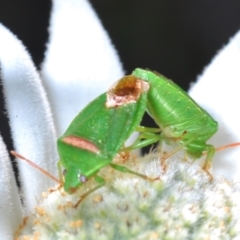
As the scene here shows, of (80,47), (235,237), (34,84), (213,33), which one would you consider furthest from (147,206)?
(213,33)

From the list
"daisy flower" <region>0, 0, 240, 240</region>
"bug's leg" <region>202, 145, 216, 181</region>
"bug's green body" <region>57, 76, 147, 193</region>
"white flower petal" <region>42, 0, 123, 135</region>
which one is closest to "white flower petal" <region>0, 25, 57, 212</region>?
"daisy flower" <region>0, 0, 240, 240</region>

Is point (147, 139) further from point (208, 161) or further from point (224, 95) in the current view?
point (224, 95)

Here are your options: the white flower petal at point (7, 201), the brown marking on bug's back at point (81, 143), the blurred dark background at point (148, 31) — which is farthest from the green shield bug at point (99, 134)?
the blurred dark background at point (148, 31)

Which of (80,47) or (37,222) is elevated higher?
(80,47)

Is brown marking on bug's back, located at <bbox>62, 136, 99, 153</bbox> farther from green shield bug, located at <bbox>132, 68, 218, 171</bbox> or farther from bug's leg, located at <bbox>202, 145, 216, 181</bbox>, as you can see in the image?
bug's leg, located at <bbox>202, 145, 216, 181</bbox>

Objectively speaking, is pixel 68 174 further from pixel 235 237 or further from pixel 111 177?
pixel 235 237
